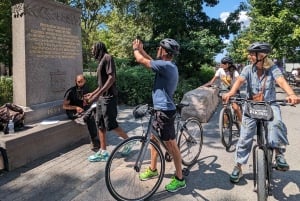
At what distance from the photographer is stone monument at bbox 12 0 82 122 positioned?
5789 mm

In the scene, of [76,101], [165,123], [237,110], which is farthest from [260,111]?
[76,101]

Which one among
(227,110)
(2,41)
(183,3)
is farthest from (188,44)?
(2,41)

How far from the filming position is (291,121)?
9125 millimetres

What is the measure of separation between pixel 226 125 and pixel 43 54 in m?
3.65

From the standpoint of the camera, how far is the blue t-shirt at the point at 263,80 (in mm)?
4070

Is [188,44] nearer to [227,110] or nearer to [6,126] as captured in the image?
[227,110]

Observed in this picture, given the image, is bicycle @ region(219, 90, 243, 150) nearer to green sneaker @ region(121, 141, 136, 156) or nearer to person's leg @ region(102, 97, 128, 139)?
person's leg @ region(102, 97, 128, 139)

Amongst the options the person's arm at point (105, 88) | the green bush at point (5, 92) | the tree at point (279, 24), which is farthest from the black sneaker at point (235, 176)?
the tree at point (279, 24)

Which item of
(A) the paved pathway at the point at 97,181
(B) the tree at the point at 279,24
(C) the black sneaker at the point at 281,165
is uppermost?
(B) the tree at the point at 279,24

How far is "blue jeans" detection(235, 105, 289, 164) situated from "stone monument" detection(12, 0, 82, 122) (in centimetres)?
365

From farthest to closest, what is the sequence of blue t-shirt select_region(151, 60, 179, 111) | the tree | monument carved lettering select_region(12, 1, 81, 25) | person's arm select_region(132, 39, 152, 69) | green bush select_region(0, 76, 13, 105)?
the tree
green bush select_region(0, 76, 13, 105)
monument carved lettering select_region(12, 1, 81, 25)
blue t-shirt select_region(151, 60, 179, 111)
person's arm select_region(132, 39, 152, 69)

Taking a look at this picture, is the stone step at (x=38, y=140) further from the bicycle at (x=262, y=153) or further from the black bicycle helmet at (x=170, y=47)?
the bicycle at (x=262, y=153)

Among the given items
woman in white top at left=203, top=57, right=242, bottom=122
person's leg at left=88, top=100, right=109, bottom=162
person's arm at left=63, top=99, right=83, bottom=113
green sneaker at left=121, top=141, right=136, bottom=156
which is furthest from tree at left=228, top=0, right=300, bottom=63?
green sneaker at left=121, top=141, right=136, bottom=156

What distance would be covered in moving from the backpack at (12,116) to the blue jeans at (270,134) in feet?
11.3
